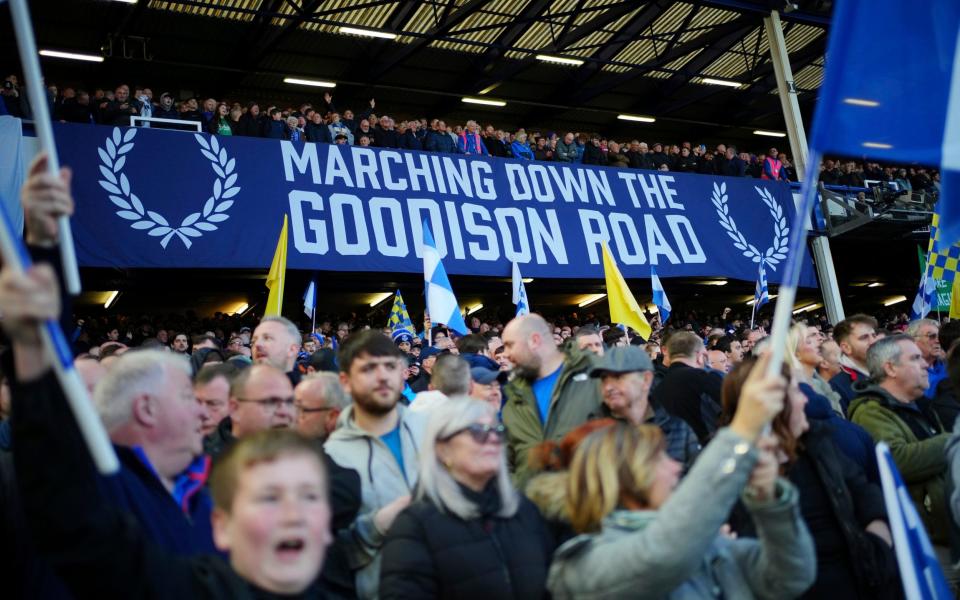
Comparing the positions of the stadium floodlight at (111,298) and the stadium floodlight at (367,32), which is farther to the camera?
the stadium floodlight at (367,32)

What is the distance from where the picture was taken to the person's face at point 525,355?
14.1ft

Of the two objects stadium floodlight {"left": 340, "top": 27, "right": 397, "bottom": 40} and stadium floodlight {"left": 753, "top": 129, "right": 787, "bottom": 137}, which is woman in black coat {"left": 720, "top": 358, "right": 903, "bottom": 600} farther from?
stadium floodlight {"left": 753, "top": 129, "right": 787, "bottom": 137}

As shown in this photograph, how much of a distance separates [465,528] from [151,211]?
9.29 meters

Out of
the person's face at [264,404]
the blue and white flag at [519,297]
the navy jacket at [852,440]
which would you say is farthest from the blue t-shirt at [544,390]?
the blue and white flag at [519,297]

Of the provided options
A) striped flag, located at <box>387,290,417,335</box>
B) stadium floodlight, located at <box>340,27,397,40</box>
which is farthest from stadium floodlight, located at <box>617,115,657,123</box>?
striped flag, located at <box>387,290,417,335</box>

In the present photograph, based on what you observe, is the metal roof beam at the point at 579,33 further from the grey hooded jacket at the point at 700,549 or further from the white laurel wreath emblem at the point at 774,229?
the grey hooded jacket at the point at 700,549

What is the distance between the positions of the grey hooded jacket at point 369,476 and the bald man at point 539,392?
19.0 inches

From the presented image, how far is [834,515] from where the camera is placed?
9.52 feet

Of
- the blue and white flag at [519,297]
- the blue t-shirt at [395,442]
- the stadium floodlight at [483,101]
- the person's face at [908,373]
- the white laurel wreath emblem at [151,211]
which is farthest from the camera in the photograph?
the stadium floodlight at [483,101]

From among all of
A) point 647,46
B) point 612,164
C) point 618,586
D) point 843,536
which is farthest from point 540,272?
point 618,586

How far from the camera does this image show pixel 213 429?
3.63 metres

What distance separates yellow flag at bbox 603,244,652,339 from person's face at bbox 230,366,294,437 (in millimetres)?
5261

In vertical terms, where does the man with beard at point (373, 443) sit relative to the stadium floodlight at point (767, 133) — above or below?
below

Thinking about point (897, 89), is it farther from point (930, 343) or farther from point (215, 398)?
point (930, 343)
